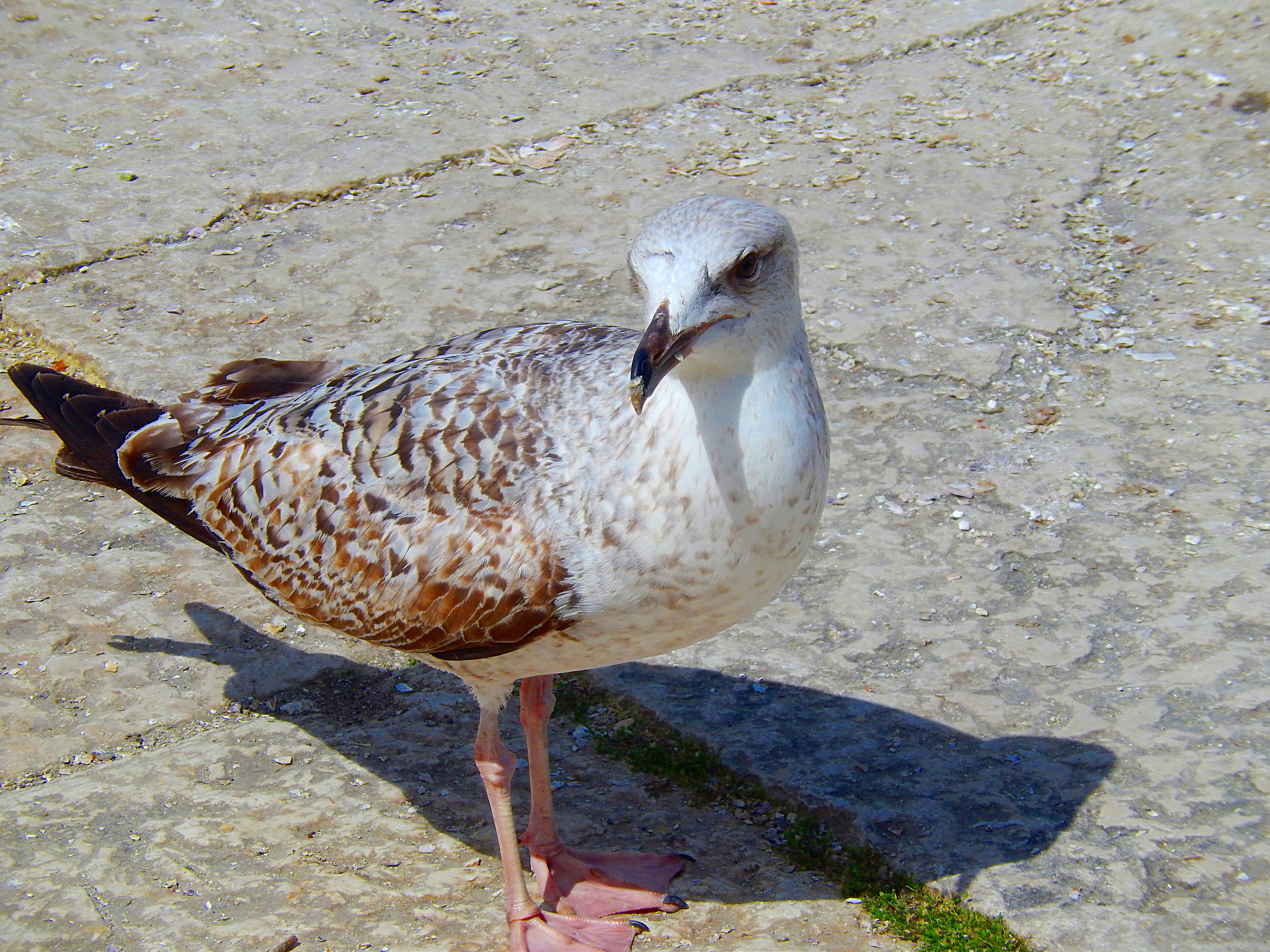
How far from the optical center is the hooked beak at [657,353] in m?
2.54

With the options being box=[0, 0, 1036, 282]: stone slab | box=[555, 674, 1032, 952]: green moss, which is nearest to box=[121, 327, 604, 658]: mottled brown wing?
box=[555, 674, 1032, 952]: green moss

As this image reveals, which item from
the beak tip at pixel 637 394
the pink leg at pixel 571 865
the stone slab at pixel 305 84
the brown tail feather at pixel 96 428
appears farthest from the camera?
the stone slab at pixel 305 84

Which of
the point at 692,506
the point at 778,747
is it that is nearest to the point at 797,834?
the point at 778,747

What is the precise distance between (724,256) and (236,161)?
4.67m

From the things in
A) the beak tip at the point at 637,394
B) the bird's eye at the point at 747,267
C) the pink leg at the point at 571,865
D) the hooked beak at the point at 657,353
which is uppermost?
the bird's eye at the point at 747,267

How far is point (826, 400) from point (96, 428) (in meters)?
2.69

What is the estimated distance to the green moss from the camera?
121 inches

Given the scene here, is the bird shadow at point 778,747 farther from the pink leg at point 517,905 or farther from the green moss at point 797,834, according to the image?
the pink leg at point 517,905

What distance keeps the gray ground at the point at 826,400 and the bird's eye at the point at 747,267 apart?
1.52 metres

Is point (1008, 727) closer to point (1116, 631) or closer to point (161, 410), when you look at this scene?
point (1116, 631)

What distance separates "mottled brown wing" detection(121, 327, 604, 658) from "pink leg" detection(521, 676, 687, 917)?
0.46 m

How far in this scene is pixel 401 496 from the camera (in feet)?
10.7

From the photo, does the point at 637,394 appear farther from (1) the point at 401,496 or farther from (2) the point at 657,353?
(1) the point at 401,496

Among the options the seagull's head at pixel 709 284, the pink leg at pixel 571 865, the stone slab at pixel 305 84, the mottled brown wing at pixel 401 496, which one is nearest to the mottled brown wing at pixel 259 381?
the mottled brown wing at pixel 401 496
